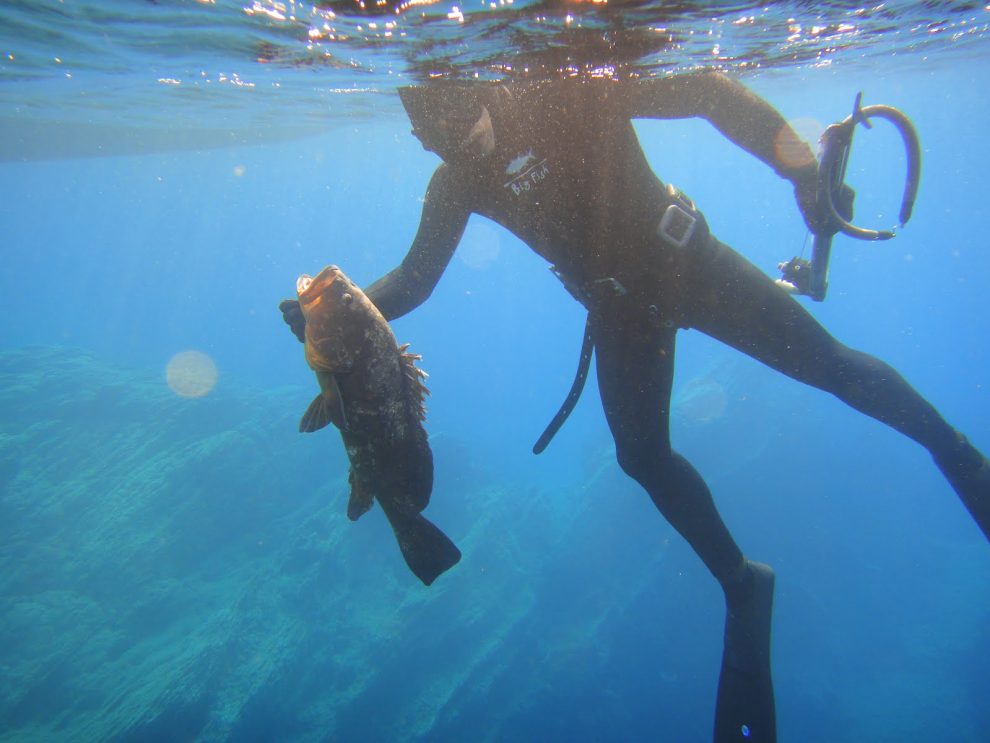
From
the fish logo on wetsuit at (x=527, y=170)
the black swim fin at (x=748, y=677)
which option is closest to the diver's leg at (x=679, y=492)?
the black swim fin at (x=748, y=677)

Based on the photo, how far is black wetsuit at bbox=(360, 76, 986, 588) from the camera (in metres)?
3.44

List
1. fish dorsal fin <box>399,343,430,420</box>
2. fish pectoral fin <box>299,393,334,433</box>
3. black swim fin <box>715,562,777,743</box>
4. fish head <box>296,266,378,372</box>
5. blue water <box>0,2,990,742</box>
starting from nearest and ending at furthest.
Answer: fish head <box>296,266,378,372</box>
fish pectoral fin <box>299,393,334,433</box>
fish dorsal fin <box>399,343,430,420</box>
black swim fin <box>715,562,777,743</box>
blue water <box>0,2,990,742</box>

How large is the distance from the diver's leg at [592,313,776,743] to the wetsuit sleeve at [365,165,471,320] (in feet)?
4.18

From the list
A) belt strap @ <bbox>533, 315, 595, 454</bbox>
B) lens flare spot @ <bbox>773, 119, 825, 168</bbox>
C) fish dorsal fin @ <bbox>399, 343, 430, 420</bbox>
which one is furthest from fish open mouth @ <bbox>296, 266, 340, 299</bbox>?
lens flare spot @ <bbox>773, 119, 825, 168</bbox>

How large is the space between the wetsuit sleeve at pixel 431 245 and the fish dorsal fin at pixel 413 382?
2.20 feet

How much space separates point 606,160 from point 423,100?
52.1 inches

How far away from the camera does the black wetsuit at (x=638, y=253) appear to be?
3.44 m

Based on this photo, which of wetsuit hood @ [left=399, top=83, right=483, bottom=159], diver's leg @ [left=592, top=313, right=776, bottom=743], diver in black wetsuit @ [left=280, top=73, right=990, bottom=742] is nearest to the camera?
wetsuit hood @ [left=399, top=83, right=483, bottom=159]

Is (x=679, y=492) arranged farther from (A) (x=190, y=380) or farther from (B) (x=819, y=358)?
(A) (x=190, y=380)

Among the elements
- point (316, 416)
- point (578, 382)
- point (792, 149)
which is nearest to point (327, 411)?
point (316, 416)

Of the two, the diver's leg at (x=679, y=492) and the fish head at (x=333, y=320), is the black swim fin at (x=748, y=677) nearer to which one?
the diver's leg at (x=679, y=492)

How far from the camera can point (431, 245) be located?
375cm

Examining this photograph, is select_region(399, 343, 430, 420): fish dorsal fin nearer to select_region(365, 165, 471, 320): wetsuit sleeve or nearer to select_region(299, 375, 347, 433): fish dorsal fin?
select_region(299, 375, 347, 433): fish dorsal fin

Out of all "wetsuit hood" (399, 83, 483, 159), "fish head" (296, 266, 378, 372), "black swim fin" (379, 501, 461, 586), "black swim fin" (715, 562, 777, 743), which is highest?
"wetsuit hood" (399, 83, 483, 159)
